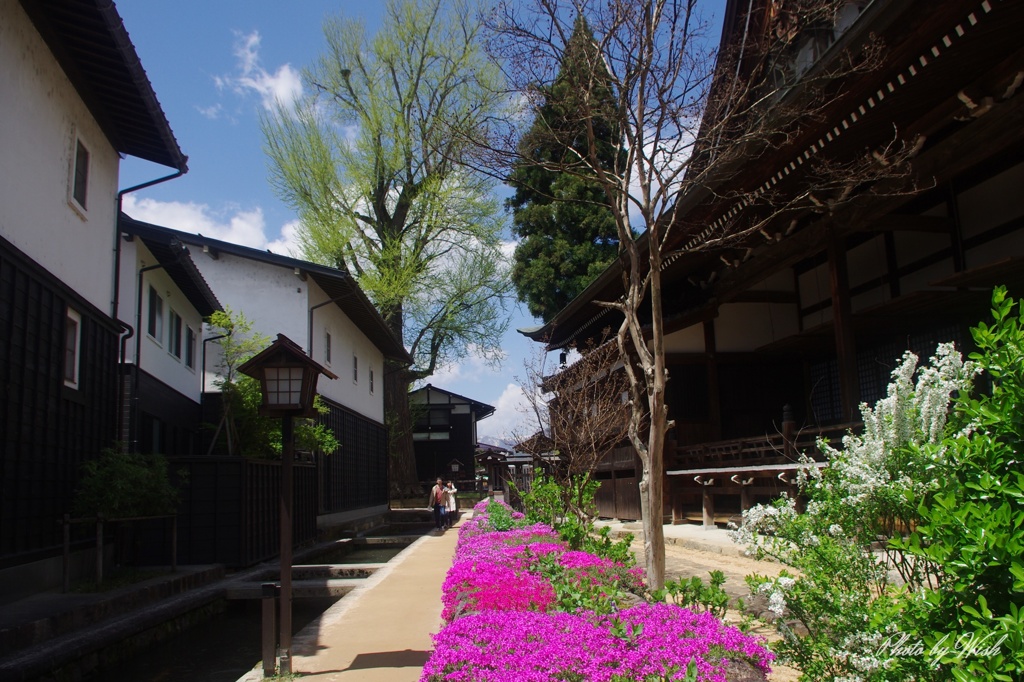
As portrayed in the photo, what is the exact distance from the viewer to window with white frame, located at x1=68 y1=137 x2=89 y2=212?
34.6 feet

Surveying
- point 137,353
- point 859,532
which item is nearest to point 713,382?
point 137,353

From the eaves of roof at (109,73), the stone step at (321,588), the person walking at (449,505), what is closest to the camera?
the eaves of roof at (109,73)

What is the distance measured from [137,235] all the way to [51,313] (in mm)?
3850

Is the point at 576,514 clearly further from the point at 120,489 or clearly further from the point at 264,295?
the point at 264,295

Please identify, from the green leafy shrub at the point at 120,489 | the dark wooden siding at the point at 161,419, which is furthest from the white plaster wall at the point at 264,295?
the green leafy shrub at the point at 120,489

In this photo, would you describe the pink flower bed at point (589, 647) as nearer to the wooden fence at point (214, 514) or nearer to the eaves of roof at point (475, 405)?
the wooden fence at point (214, 514)

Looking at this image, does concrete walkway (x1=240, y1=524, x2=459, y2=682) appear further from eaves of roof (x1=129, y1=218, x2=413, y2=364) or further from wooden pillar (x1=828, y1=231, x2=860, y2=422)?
eaves of roof (x1=129, y1=218, x2=413, y2=364)

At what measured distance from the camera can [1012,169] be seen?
9.92m

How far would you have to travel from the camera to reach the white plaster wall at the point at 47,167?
28.0ft

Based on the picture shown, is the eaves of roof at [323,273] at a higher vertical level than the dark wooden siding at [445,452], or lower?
higher

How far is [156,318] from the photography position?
14445 millimetres

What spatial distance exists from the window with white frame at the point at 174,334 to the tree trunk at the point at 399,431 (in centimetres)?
1531

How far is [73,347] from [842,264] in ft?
34.6

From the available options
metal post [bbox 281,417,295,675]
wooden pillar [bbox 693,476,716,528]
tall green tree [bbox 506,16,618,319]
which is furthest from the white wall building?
tall green tree [bbox 506,16,618,319]
